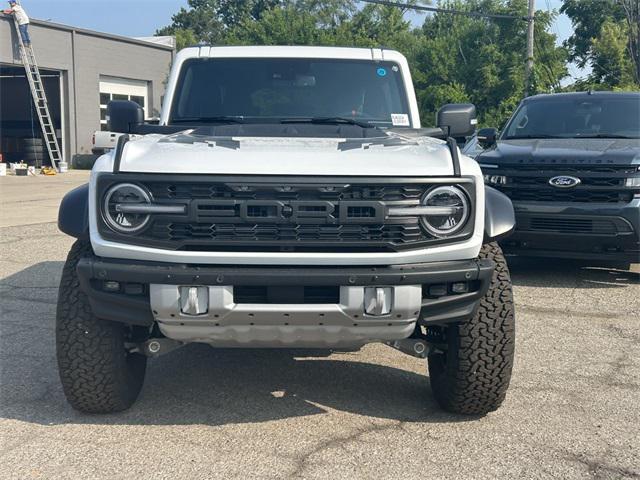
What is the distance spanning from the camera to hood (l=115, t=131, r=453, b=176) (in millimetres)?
3115

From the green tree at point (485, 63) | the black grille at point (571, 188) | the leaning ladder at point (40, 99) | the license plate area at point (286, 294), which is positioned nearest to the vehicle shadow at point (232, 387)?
the license plate area at point (286, 294)

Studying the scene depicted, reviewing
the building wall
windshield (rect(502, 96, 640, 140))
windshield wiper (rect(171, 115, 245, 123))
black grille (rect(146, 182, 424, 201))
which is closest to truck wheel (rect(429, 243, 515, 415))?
black grille (rect(146, 182, 424, 201))

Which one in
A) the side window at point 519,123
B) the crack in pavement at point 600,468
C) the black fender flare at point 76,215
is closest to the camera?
the crack in pavement at point 600,468

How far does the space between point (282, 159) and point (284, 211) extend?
24 centimetres

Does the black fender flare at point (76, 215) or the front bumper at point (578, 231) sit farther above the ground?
the black fender flare at point (76, 215)

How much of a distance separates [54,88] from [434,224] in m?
26.2

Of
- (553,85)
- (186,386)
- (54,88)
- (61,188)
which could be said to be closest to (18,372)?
(186,386)

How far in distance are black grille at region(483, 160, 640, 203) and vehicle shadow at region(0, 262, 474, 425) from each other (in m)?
2.71

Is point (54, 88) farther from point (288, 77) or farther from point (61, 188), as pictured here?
point (288, 77)

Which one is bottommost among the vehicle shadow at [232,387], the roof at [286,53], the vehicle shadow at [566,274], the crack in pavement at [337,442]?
the vehicle shadow at [566,274]

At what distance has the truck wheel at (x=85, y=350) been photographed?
135 inches

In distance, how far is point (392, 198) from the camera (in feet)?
10.3

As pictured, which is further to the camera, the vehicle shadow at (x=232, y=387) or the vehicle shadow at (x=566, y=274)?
the vehicle shadow at (x=566, y=274)

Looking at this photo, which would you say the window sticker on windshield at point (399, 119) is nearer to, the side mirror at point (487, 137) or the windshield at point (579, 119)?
the side mirror at point (487, 137)
